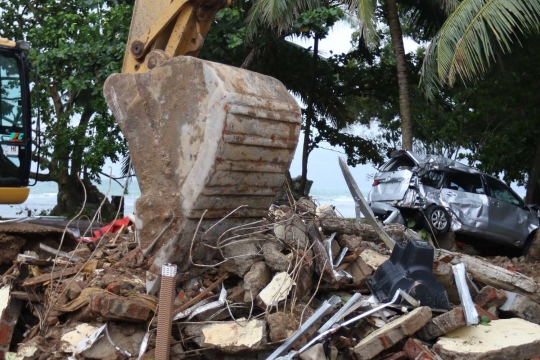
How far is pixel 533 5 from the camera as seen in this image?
37.6ft

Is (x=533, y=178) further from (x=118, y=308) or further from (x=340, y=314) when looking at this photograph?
(x=118, y=308)

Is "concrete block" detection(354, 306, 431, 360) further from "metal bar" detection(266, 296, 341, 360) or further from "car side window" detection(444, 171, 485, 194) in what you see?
"car side window" detection(444, 171, 485, 194)

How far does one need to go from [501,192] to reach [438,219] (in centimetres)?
179

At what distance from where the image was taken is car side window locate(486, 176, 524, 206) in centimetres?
1389

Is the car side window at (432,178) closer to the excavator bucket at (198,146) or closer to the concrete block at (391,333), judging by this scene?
the excavator bucket at (198,146)

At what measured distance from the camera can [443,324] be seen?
219 inches

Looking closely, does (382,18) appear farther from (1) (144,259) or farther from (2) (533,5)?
(1) (144,259)

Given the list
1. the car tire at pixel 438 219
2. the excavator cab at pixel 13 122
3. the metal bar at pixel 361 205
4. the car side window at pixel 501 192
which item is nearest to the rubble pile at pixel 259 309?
the metal bar at pixel 361 205

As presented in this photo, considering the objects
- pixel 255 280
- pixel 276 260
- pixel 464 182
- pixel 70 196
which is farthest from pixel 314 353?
pixel 70 196

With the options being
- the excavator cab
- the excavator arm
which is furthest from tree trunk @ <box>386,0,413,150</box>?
the excavator arm

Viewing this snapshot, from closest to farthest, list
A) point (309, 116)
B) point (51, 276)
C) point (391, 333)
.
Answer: point (391, 333), point (51, 276), point (309, 116)

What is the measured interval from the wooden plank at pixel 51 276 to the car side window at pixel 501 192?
9.75 meters

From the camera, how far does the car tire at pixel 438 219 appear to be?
42.8ft

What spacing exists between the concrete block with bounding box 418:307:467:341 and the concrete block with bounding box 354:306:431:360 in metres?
0.10
